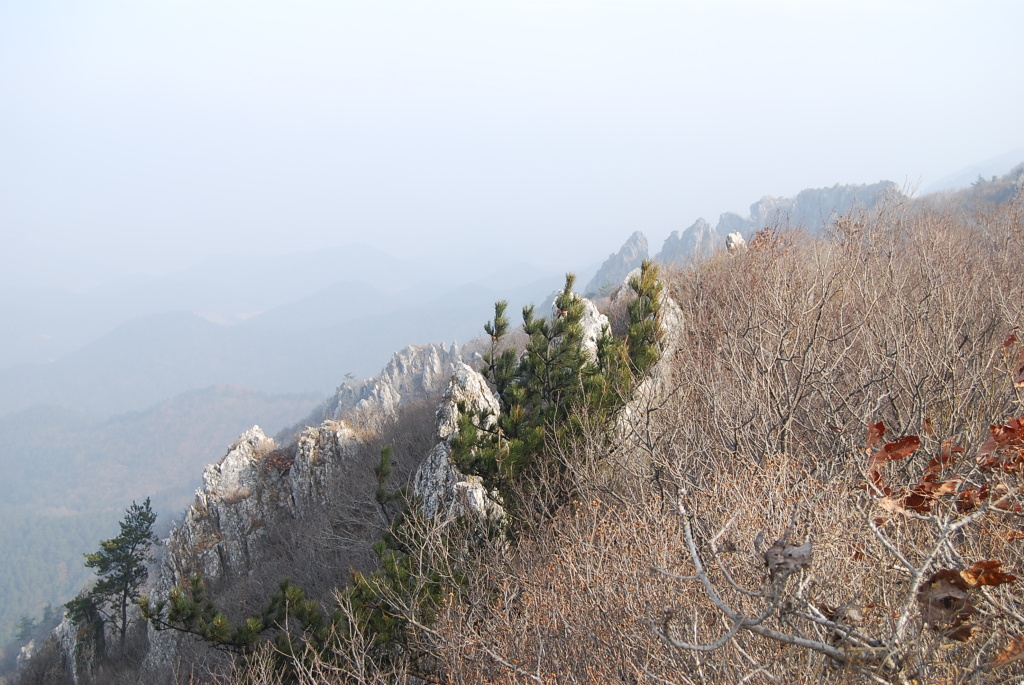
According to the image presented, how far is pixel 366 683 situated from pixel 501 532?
2690 millimetres

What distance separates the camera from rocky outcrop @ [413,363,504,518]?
9227 mm

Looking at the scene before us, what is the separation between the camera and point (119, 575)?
30.7 meters

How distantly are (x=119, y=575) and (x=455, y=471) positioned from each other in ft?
97.6

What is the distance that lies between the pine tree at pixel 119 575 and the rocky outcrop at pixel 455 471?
81.9ft

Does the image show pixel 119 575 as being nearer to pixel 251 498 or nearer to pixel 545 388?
pixel 251 498

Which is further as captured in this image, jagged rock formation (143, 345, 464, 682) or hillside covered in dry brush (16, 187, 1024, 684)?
jagged rock formation (143, 345, 464, 682)

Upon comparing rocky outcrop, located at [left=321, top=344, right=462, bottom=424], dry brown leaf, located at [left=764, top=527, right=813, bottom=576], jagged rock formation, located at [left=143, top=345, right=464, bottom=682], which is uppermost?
dry brown leaf, located at [left=764, top=527, right=813, bottom=576]

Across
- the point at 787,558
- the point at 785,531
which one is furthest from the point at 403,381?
the point at 787,558

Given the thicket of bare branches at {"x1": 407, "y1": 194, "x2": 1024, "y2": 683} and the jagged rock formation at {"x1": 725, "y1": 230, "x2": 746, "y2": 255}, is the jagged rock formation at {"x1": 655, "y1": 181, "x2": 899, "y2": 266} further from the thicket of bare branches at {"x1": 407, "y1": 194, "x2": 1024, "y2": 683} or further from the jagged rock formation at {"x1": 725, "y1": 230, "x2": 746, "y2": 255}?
the thicket of bare branches at {"x1": 407, "y1": 194, "x2": 1024, "y2": 683}

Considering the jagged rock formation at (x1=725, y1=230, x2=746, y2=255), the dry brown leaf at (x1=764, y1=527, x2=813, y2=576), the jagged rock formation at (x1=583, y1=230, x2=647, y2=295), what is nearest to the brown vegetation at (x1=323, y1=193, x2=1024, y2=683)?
the dry brown leaf at (x1=764, y1=527, x2=813, y2=576)

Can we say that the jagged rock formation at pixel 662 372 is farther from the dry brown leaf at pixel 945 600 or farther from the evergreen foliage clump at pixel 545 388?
the dry brown leaf at pixel 945 600

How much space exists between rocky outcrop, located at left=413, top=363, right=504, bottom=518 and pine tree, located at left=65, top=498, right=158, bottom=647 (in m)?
25.0

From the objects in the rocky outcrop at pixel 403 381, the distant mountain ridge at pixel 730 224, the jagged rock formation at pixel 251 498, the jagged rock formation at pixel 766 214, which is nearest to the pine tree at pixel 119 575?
the jagged rock formation at pixel 251 498

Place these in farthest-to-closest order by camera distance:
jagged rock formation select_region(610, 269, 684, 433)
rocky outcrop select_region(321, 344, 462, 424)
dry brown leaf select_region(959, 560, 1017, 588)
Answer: rocky outcrop select_region(321, 344, 462, 424), jagged rock formation select_region(610, 269, 684, 433), dry brown leaf select_region(959, 560, 1017, 588)
